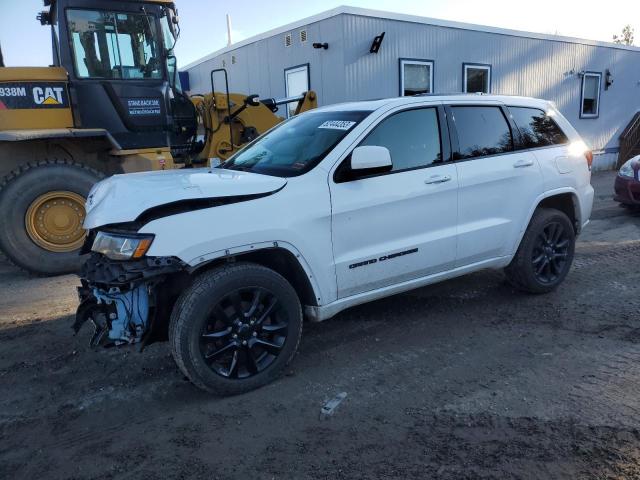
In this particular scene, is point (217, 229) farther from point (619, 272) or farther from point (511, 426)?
point (619, 272)

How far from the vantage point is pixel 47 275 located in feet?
20.0

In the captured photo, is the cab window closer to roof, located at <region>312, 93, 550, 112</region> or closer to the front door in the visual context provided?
roof, located at <region>312, 93, 550, 112</region>

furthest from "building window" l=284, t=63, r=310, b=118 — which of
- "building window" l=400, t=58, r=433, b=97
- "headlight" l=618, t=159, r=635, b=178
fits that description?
"headlight" l=618, t=159, r=635, b=178

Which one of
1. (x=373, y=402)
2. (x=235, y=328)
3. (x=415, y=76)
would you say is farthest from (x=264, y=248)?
(x=415, y=76)

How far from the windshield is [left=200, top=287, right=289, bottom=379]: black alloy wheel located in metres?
0.93

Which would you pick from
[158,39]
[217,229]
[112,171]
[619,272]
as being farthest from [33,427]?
[619,272]

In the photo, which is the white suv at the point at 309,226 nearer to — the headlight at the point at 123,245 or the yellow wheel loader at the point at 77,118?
the headlight at the point at 123,245

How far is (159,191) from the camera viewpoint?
10.1 ft

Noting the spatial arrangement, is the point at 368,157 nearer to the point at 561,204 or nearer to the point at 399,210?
the point at 399,210

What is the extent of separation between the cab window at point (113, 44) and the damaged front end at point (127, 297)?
13.4 feet

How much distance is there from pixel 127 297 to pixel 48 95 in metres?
4.41

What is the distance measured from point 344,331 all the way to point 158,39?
4.77m

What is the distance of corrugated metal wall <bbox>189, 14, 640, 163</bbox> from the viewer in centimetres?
1031

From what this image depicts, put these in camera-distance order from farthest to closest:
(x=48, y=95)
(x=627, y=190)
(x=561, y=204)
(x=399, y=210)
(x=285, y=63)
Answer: (x=285, y=63) → (x=627, y=190) → (x=48, y=95) → (x=561, y=204) → (x=399, y=210)
